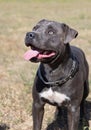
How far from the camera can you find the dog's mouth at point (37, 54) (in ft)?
16.4

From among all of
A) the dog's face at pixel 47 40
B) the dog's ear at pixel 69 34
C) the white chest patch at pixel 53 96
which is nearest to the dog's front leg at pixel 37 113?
the white chest patch at pixel 53 96

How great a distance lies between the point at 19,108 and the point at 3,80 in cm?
170

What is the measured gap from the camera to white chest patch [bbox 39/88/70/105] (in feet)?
17.8

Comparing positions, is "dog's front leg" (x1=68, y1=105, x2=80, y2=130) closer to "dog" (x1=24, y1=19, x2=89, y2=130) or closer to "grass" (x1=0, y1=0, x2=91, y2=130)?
"dog" (x1=24, y1=19, x2=89, y2=130)

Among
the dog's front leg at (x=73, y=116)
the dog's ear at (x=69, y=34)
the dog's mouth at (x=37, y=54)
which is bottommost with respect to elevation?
the dog's front leg at (x=73, y=116)

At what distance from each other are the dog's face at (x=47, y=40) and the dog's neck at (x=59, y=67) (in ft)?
0.59

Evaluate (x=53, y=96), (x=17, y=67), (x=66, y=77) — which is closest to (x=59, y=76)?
(x=66, y=77)

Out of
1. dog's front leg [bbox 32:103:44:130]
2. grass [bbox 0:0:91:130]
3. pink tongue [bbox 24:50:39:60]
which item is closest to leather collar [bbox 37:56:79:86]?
dog's front leg [bbox 32:103:44:130]

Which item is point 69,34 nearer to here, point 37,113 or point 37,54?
point 37,54

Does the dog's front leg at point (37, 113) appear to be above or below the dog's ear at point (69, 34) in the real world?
below

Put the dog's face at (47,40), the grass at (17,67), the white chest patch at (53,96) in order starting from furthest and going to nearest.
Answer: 1. the grass at (17,67)
2. the white chest patch at (53,96)
3. the dog's face at (47,40)

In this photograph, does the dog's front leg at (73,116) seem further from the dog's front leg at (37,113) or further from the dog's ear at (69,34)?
the dog's ear at (69,34)

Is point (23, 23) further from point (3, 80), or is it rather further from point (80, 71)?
point (80, 71)

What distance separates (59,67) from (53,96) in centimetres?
36
